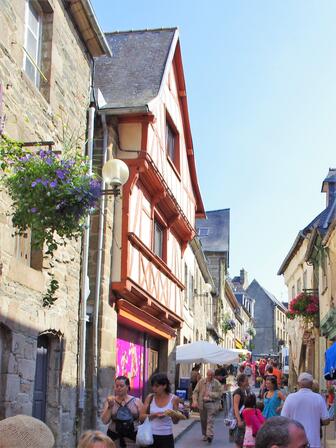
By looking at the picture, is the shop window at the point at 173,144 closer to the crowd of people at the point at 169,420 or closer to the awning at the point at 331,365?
the awning at the point at 331,365

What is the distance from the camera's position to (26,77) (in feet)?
28.3

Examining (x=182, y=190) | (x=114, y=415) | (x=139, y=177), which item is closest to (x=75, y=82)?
(x=139, y=177)

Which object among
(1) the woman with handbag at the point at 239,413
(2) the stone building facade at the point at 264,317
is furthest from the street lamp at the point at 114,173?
(2) the stone building facade at the point at 264,317

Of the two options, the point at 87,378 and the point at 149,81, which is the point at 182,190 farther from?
the point at 87,378

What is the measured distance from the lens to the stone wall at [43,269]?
315 inches

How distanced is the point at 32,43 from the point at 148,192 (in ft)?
17.2

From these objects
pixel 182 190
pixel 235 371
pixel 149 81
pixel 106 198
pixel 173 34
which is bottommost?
pixel 235 371

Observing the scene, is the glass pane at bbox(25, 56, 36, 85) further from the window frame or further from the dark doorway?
the window frame

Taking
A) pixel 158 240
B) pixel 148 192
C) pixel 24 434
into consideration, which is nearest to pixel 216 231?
pixel 158 240

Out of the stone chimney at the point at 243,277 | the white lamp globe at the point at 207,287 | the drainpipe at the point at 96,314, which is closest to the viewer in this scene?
the drainpipe at the point at 96,314

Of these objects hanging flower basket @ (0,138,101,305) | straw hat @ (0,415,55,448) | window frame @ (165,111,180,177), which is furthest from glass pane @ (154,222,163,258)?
straw hat @ (0,415,55,448)

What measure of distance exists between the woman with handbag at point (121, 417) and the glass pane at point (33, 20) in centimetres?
491

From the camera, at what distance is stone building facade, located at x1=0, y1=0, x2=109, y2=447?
8.02 meters

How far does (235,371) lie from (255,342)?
1312 inches
